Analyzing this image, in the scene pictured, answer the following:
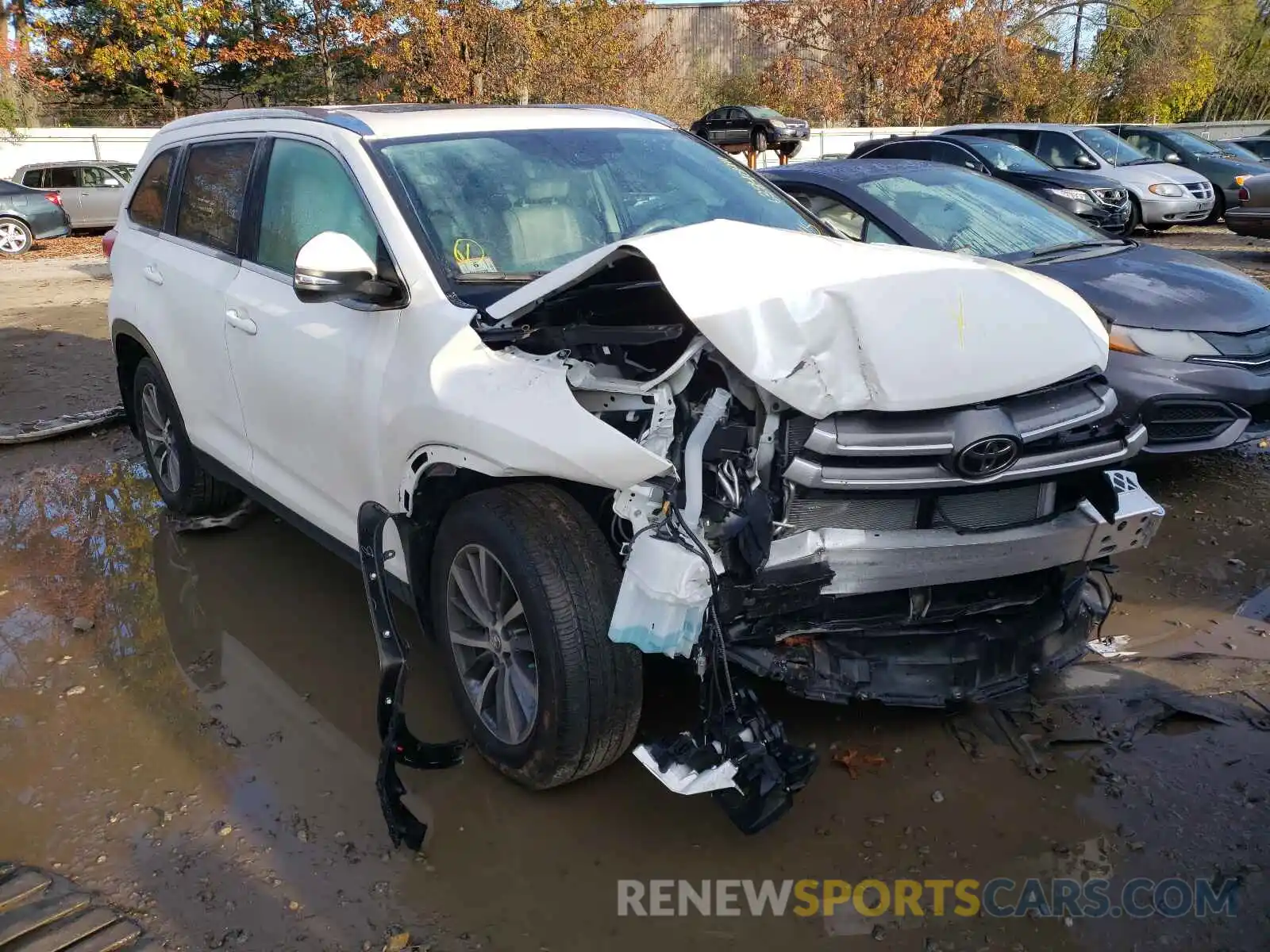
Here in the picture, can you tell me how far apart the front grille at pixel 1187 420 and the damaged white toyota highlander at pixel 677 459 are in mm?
1778

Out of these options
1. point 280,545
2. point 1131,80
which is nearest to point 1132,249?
point 280,545

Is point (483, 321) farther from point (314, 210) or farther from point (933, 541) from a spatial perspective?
point (933, 541)

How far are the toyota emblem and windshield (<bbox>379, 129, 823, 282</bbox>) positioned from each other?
1.47 metres

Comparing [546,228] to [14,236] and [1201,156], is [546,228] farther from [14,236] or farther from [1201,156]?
[14,236]

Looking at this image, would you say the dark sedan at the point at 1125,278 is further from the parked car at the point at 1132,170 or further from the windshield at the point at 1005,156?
the parked car at the point at 1132,170

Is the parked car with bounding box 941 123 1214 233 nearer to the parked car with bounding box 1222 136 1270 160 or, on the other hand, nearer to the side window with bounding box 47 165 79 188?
the parked car with bounding box 1222 136 1270 160

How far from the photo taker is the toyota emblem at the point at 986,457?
8.35ft

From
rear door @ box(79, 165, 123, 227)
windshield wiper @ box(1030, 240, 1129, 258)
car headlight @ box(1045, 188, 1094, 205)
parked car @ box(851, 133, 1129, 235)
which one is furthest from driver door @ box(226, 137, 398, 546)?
rear door @ box(79, 165, 123, 227)

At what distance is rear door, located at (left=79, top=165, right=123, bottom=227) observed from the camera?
19297mm

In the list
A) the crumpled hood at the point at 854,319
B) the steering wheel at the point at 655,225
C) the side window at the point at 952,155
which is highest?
the side window at the point at 952,155

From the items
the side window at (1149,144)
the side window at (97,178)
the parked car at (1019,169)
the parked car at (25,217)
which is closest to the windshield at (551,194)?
the parked car at (1019,169)

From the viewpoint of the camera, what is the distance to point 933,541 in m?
2.67

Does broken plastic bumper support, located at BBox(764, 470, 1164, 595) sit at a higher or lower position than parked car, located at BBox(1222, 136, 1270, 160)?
lower

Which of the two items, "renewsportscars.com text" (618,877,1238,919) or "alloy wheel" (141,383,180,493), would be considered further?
"alloy wheel" (141,383,180,493)
